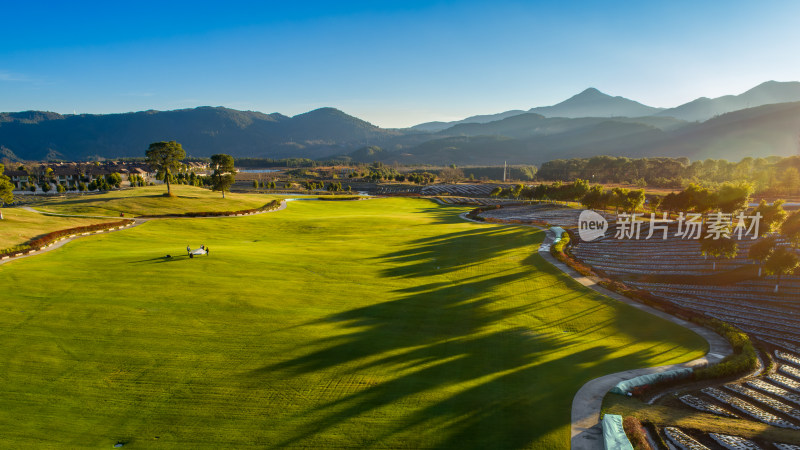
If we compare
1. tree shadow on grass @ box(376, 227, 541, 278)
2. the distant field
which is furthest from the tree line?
the distant field

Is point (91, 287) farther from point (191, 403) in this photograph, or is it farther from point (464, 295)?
point (464, 295)

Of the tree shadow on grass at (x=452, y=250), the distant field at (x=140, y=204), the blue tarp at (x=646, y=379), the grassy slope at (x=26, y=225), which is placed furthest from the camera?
the distant field at (x=140, y=204)

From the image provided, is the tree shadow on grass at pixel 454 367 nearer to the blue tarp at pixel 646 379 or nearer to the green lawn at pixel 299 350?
the green lawn at pixel 299 350

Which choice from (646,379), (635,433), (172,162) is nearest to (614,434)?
(635,433)

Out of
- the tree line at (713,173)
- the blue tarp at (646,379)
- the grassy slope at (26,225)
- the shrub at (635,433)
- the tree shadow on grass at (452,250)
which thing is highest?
the tree line at (713,173)

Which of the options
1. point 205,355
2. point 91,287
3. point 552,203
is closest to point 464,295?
point 205,355

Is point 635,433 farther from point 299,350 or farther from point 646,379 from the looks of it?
point 299,350

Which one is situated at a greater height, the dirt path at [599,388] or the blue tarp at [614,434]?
the blue tarp at [614,434]

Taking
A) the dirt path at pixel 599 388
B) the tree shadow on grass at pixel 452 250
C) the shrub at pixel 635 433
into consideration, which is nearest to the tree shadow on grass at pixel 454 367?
the dirt path at pixel 599 388
